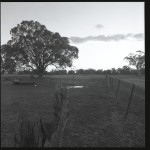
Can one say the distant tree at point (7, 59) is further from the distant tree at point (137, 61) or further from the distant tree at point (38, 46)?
the distant tree at point (137, 61)

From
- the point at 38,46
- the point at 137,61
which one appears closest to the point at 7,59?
the point at 38,46

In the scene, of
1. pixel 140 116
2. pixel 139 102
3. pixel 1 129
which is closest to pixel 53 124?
pixel 1 129

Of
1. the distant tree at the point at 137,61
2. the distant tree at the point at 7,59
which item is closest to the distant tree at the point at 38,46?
the distant tree at the point at 7,59

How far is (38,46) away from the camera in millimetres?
46250

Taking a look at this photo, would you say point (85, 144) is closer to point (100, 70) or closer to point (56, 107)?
point (56, 107)

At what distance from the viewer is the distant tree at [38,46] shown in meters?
46.2

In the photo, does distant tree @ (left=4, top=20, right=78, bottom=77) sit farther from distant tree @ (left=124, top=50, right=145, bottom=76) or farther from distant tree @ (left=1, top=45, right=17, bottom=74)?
distant tree @ (left=124, top=50, right=145, bottom=76)

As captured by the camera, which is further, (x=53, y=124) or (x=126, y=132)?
(x=126, y=132)

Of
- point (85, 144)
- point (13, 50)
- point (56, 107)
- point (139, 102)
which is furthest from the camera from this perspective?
point (13, 50)

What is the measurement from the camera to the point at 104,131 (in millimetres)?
8422

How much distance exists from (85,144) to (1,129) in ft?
12.5

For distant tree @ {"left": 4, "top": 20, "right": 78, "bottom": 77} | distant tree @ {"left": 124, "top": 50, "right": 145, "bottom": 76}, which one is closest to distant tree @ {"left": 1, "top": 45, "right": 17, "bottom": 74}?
distant tree @ {"left": 4, "top": 20, "right": 78, "bottom": 77}

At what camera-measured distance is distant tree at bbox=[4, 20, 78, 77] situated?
1821 inches

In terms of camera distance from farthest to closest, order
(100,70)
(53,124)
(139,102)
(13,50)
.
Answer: (100,70), (13,50), (139,102), (53,124)
